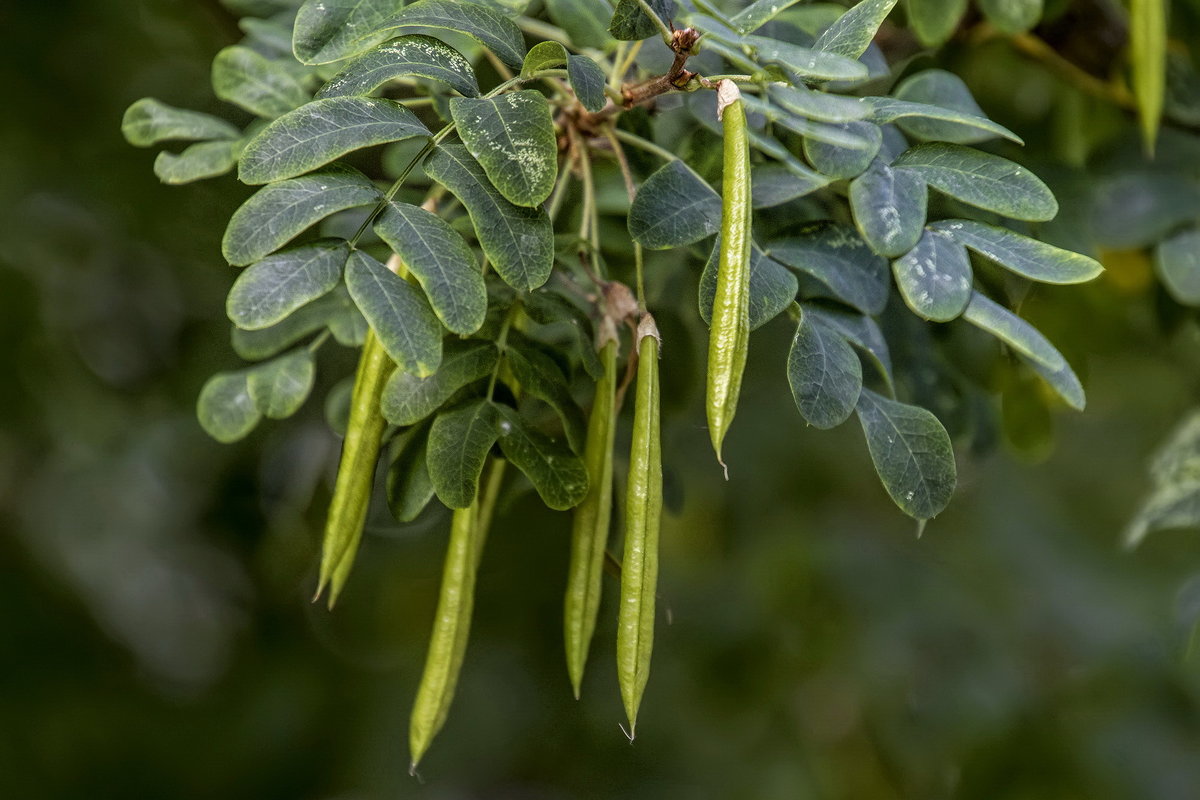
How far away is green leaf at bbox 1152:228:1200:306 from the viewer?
3.92ft

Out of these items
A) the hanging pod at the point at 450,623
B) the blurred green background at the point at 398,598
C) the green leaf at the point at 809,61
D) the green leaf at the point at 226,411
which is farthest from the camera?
the blurred green background at the point at 398,598

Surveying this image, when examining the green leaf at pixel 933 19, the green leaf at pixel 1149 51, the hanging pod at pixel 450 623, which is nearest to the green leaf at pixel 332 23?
the hanging pod at pixel 450 623

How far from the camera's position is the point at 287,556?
2178mm

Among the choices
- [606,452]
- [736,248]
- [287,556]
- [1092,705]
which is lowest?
[1092,705]

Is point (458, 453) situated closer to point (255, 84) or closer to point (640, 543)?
point (640, 543)

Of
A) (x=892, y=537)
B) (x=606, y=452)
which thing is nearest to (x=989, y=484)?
(x=892, y=537)

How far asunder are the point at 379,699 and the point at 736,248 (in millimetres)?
1806

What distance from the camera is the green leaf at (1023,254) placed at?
77 centimetres

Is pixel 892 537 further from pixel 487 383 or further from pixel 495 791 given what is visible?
pixel 487 383

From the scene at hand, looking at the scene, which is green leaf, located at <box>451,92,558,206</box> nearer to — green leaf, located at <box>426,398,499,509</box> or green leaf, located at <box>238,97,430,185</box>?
green leaf, located at <box>238,97,430,185</box>

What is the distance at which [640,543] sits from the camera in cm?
79

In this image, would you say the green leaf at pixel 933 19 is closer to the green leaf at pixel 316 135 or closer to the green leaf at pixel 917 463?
the green leaf at pixel 917 463

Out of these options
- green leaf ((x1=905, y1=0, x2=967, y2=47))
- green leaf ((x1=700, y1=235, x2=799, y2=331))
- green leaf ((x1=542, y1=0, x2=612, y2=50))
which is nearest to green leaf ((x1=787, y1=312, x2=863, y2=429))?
green leaf ((x1=700, y1=235, x2=799, y2=331))

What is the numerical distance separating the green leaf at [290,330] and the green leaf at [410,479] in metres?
0.27
